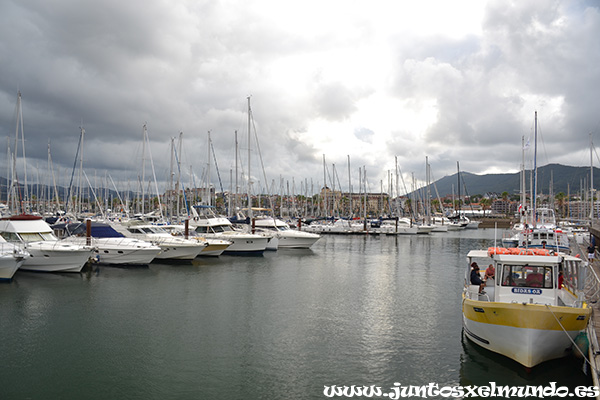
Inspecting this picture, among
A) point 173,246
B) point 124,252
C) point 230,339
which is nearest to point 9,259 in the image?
point 124,252

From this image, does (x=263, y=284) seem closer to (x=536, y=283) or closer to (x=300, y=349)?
(x=300, y=349)

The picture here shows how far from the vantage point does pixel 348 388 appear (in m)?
14.3

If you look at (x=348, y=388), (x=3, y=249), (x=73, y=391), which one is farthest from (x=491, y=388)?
(x=3, y=249)

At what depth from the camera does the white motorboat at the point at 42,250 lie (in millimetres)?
32562

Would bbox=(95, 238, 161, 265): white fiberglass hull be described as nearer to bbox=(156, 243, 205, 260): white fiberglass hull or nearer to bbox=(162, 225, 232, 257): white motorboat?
bbox=(156, 243, 205, 260): white fiberglass hull

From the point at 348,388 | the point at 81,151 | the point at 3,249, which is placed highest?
the point at 81,151

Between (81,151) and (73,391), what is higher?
(81,151)

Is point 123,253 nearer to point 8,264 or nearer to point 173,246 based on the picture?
point 173,246

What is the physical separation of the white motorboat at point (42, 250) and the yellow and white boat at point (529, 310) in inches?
1143

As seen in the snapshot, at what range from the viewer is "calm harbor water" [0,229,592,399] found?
14547 mm

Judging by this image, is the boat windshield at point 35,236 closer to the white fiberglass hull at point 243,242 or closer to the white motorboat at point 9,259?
the white motorboat at point 9,259

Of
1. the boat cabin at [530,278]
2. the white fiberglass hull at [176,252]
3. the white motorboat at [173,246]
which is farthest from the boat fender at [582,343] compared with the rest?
the white fiberglass hull at [176,252]

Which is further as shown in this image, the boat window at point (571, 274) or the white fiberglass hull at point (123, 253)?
the white fiberglass hull at point (123, 253)

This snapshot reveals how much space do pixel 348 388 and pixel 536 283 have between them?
8059 mm
